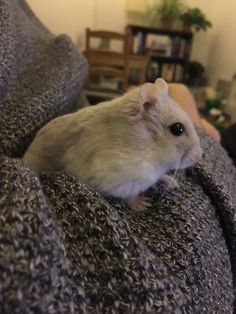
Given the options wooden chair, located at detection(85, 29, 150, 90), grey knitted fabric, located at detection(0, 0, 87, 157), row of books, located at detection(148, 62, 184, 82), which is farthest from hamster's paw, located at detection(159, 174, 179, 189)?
row of books, located at detection(148, 62, 184, 82)

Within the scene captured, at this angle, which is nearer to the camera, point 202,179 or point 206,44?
point 202,179

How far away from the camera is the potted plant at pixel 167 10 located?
3492 millimetres

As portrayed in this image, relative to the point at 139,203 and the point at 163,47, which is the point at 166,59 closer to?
the point at 163,47

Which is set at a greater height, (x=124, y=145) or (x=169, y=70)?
(x=124, y=145)

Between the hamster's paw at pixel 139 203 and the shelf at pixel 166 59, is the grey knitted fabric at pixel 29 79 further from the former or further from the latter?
the shelf at pixel 166 59

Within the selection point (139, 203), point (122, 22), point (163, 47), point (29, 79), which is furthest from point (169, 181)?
point (122, 22)

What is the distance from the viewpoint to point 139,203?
2.02ft

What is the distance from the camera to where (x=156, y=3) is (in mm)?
3607

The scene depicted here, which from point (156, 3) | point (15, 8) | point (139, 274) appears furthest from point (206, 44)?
point (139, 274)

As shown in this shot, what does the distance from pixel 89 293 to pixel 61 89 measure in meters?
0.48

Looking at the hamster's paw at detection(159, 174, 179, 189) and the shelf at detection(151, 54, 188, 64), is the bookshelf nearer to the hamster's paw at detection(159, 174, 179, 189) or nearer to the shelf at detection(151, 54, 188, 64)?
the shelf at detection(151, 54, 188, 64)

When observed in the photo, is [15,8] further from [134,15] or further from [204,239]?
[134,15]

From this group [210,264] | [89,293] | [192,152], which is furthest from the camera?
[192,152]

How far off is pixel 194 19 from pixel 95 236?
134 inches
